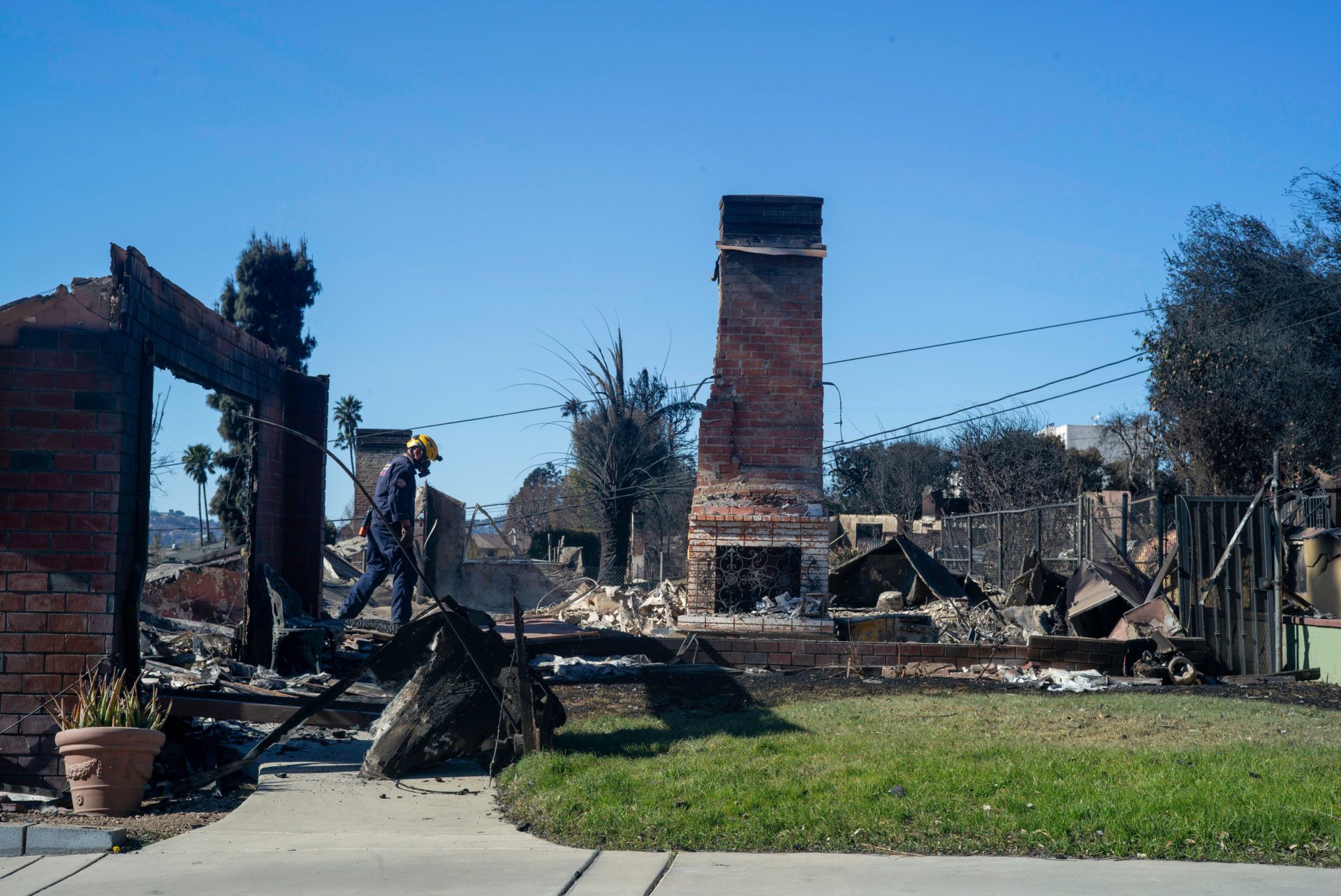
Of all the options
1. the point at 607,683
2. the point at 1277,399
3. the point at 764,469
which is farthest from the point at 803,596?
the point at 1277,399

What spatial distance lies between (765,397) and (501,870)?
25.3 feet

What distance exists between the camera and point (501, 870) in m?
4.23

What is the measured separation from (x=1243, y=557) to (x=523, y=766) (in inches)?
350

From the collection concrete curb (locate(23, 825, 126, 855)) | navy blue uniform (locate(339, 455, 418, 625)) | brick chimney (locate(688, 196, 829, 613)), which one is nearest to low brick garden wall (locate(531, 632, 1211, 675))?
brick chimney (locate(688, 196, 829, 613))

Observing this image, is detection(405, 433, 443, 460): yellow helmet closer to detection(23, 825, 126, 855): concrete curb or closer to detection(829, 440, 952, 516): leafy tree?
detection(23, 825, 126, 855): concrete curb

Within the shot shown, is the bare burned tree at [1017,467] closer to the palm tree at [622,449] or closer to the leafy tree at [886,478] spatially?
the leafy tree at [886,478]

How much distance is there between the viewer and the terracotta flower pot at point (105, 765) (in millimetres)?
5332

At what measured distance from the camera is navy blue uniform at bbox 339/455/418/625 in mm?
9656

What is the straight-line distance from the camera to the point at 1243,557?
11469 millimetres

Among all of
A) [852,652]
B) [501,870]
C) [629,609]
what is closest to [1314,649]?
[852,652]

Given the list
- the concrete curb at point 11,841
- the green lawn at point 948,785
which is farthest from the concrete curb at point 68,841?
the green lawn at point 948,785

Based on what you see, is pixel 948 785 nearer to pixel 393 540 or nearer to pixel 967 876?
pixel 967 876

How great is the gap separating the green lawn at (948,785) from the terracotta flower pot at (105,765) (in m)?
1.81

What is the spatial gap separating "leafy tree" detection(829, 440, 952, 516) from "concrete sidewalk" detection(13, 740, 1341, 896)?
126ft
